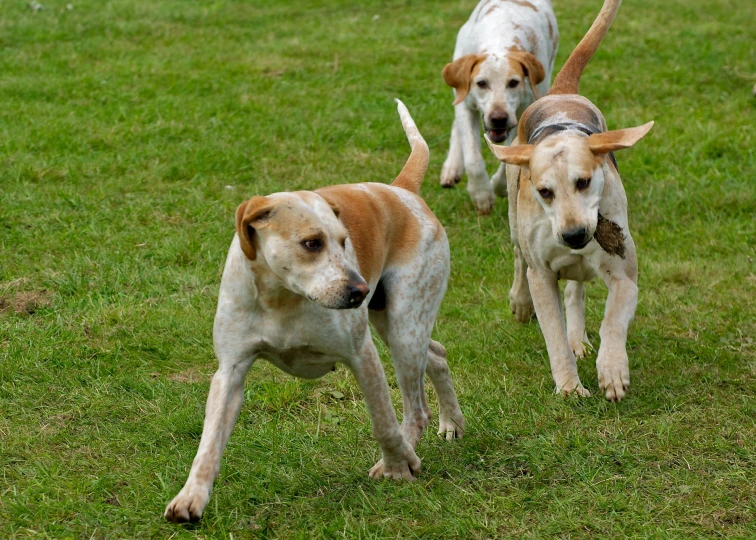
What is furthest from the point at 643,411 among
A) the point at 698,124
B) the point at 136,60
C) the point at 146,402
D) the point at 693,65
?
the point at 136,60

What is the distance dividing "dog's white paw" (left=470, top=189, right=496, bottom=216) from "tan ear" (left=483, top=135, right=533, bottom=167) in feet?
9.85

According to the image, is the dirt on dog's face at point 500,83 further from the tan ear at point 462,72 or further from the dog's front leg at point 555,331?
the dog's front leg at point 555,331

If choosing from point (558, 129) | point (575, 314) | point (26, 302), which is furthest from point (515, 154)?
point (26, 302)

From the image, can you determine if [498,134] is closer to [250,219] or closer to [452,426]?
[452,426]

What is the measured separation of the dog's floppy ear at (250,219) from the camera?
3814 mm

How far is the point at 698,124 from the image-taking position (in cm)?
989

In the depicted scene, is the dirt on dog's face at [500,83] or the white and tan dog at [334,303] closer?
the white and tan dog at [334,303]

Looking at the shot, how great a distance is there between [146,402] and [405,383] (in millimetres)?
1508

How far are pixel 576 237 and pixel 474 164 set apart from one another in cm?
333

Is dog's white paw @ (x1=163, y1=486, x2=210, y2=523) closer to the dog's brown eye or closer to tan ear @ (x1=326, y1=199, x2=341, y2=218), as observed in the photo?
the dog's brown eye

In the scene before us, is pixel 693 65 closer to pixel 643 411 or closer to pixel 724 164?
pixel 724 164

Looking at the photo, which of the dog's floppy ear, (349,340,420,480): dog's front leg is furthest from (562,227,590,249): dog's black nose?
the dog's floppy ear

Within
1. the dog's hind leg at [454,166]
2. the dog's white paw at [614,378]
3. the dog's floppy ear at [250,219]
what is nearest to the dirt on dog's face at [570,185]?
the dog's white paw at [614,378]

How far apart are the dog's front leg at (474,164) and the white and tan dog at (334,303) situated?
127 inches
